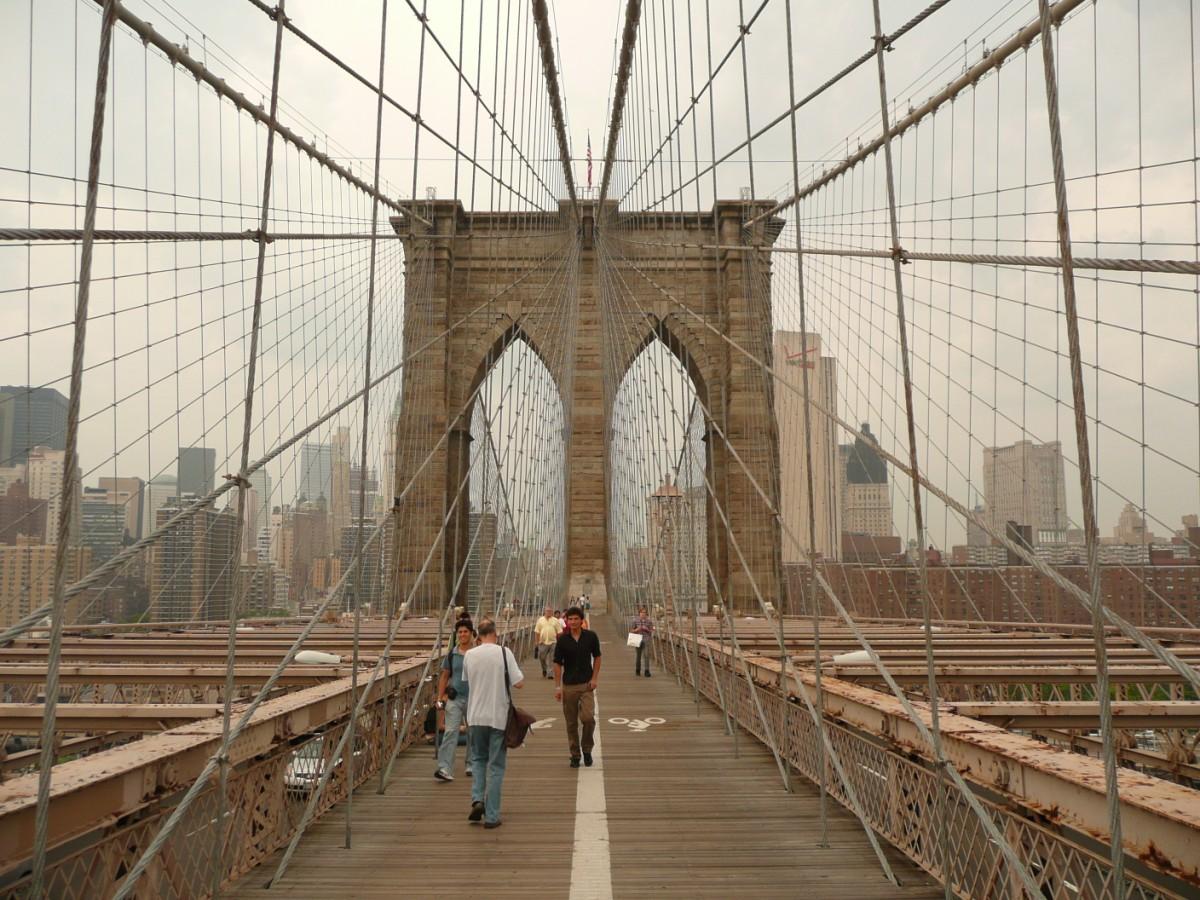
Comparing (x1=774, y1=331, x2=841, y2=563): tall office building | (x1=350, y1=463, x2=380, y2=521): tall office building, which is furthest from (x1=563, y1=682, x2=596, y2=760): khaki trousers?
(x1=774, y1=331, x2=841, y2=563): tall office building

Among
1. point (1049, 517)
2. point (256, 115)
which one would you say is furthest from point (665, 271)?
point (256, 115)

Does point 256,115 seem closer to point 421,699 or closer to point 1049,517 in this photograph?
point 421,699

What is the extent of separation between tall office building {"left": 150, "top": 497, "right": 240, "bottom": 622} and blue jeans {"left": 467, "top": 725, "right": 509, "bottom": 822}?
5.41 m

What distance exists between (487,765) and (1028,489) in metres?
7.24

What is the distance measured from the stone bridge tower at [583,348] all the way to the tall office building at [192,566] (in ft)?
27.7

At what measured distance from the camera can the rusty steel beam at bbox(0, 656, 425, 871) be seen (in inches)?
88.4

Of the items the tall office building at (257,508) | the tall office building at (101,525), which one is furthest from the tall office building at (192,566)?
the tall office building at (101,525)

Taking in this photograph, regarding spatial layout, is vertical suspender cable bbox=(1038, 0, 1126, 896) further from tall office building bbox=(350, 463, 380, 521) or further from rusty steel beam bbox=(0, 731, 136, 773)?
tall office building bbox=(350, 463, 380, 521)

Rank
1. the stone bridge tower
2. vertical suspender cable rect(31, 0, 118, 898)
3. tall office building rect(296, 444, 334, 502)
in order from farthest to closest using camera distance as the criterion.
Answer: the stone bridge tower
tall office building rect(296, 444, 334, 502)
vertical suspender cable rect(31, 0, 118, 898)

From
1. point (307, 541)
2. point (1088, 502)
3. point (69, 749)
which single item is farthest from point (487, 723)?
point (307, 541)

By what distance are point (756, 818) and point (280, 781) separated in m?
2.02

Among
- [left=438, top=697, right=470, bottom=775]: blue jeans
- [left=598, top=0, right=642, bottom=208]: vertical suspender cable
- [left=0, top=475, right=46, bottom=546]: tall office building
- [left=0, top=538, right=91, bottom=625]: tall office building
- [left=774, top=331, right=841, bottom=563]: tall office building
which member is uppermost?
[left=598, top=0, right=642, bottom=208]: vertical suspender cable

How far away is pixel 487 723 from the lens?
4.51m

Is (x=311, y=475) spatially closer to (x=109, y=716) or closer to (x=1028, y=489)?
(x=1028, y=489)
